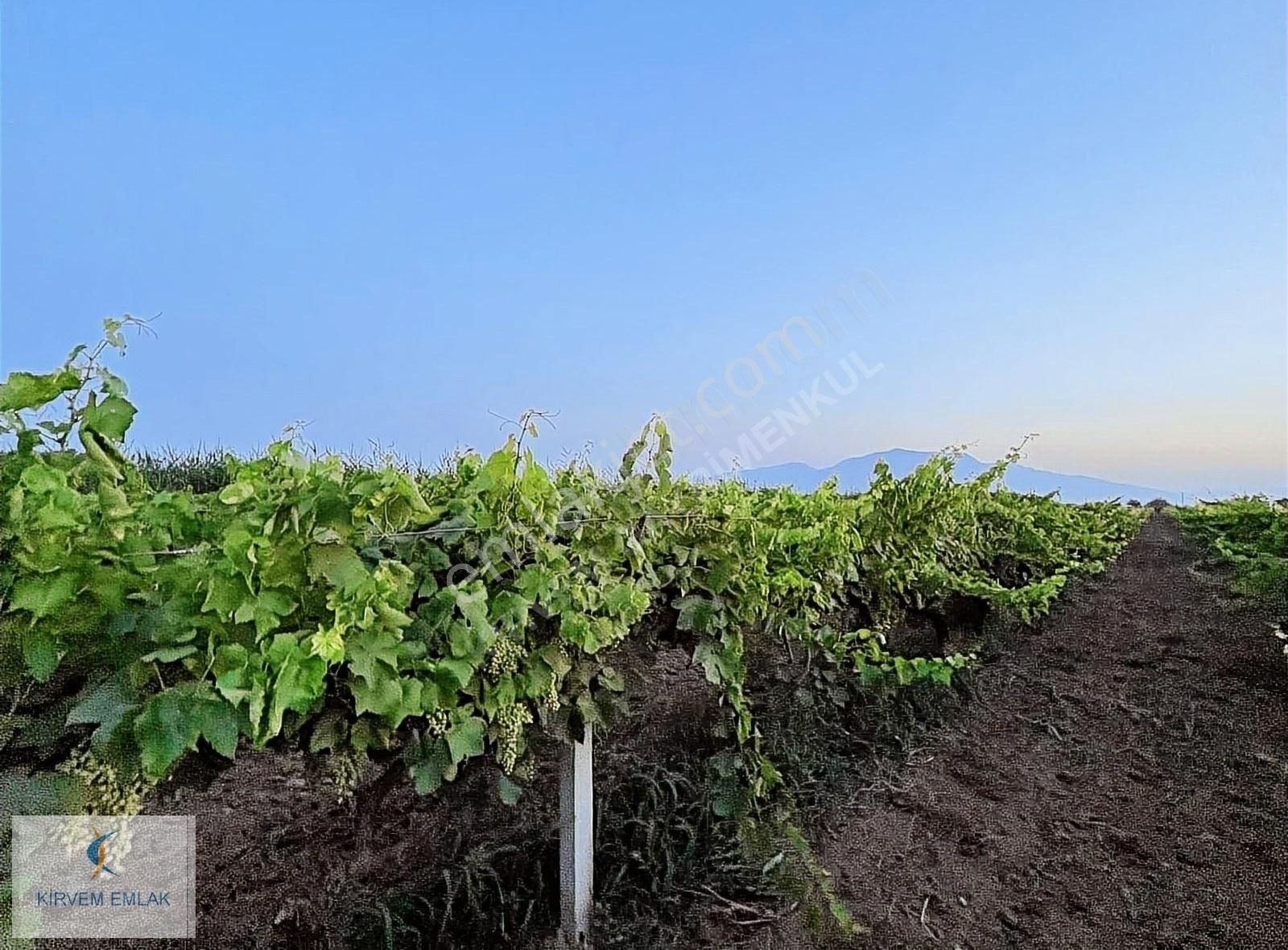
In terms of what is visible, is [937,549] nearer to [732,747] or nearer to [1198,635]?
[732,747]

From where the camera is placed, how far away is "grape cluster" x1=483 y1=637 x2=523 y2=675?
1796 millimetres

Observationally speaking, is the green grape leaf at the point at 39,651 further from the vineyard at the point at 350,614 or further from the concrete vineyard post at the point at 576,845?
the concrete vineyard post at the point at 576,845

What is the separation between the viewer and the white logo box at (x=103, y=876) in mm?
1450

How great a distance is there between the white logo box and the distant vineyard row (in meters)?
0.07

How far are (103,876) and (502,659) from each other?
111cm

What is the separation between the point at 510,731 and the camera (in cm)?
183

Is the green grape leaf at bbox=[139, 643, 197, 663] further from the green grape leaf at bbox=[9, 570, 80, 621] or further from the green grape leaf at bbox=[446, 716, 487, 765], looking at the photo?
the green grape leaf at bbox=[446, 716, 487, 765]

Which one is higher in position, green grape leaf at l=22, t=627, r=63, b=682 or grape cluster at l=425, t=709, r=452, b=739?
green grape leaf at l=22, t=627, r=63, b=682

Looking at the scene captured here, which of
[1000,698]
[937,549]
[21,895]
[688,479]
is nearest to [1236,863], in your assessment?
[1000,698]

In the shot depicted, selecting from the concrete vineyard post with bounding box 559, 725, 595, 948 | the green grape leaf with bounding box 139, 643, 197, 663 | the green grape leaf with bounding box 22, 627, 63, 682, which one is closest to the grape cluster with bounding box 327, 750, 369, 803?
the green grape leaf with bounding box 139, 643, 197, 663

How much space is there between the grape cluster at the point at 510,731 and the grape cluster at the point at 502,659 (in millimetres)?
87

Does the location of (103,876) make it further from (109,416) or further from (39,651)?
(109,416)

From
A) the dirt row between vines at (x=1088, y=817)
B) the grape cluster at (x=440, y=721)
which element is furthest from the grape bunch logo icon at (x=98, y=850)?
the dirt row between vines at (x=1088, y=817)

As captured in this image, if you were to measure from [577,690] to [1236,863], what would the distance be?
264 centimetres
